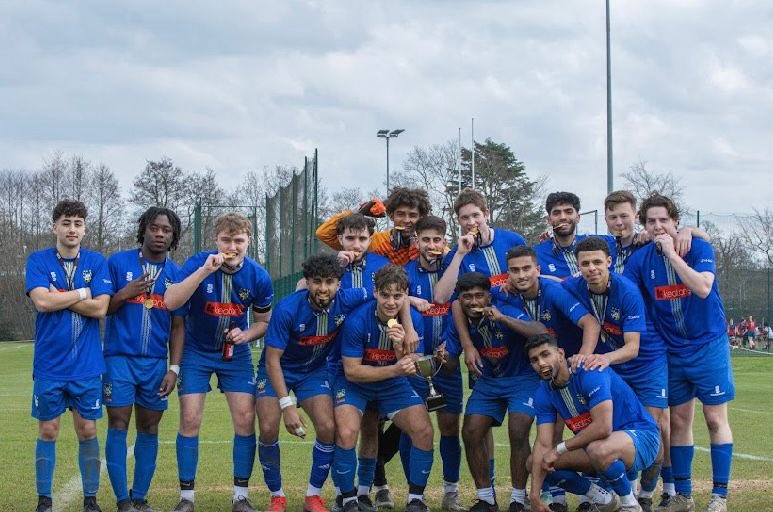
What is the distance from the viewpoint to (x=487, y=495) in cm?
663

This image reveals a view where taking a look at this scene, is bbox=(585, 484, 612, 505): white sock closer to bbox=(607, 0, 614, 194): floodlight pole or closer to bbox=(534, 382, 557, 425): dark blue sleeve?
bbox=(534, 382, 557, 425): dark blue sleeve

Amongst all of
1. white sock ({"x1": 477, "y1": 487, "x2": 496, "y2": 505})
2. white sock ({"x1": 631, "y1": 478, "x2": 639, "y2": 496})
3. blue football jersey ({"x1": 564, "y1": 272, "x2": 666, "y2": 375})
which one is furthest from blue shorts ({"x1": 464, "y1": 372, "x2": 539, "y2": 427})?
white sock ({"x1": 631, "y1": 478, "x2": 639, "y2": 496})

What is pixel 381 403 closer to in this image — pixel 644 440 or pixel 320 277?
pixel 320 277

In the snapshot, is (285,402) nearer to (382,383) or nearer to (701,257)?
(382,383)

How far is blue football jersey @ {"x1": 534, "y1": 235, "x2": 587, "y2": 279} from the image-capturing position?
23.7 ft

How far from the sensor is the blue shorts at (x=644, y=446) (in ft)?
20.2

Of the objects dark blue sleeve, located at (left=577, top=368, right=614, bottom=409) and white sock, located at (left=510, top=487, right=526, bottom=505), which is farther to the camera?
white sock, located at (left=510, top=487, right=526, bottom=505)

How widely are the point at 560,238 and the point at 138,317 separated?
3074mm

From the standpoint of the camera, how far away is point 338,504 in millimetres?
6805

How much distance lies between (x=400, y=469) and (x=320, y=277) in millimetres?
2855

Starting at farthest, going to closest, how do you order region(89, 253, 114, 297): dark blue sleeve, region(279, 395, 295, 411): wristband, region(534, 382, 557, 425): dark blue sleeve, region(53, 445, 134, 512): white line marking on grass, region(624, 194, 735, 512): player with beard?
region(53, 445, 134, 512): white line marking on grass
region(624, 194, 735, 512): player with beard
region(89, 253, 114, 297): dark blue sleeve
region(279, 395, 295, 411): wristband
region(534, 382, 557, 425): dark blue sleeve

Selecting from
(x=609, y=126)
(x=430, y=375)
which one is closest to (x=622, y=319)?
(x=430, y=375)

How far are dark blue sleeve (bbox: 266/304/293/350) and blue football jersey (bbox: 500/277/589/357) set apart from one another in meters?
1.49

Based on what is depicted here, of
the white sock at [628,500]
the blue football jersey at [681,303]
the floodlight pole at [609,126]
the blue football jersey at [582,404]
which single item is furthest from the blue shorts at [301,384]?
the floodlight pole at [609,126]
